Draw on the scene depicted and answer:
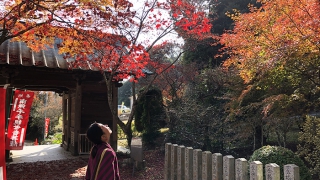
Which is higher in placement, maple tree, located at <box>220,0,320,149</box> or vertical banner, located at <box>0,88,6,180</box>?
maple tree, located at <box>220,0,320,149</box>

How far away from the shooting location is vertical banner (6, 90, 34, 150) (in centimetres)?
598

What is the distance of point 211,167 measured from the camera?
383 cm

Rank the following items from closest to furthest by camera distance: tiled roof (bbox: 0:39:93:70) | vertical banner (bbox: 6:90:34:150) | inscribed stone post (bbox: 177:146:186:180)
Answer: inscribed stone post (bbox: 177:146:186:180) → vertical banner (bbox: 6:90:34:150) → tiled roof (bbox: 0:39:93:70)

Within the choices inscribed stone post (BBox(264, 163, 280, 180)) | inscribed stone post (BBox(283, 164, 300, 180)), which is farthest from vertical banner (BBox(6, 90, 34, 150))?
inscribed stone post (BBox(283, 164, 300, 180))

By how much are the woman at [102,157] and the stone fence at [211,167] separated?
1.41 m

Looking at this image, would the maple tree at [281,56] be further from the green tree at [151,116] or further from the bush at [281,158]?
the green tree at [151,116]

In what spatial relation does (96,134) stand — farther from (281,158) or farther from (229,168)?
(281,158)

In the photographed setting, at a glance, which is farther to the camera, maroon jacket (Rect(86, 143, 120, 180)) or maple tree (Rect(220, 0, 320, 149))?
maple tree (Rect(220, 0, 320, 149))

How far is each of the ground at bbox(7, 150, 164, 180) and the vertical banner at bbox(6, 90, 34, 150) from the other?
1.51 meters

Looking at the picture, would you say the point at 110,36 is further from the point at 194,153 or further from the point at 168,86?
the point at 168,86

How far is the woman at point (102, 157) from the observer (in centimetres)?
300

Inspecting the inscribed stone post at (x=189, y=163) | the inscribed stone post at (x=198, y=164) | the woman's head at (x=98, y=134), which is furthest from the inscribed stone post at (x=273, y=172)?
the woman's head at (x=98, y=134)

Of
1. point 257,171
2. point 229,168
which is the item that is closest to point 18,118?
point 229,168

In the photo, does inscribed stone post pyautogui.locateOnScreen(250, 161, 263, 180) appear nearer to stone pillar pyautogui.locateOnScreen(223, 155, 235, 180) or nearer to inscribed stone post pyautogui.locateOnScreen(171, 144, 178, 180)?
stone pillar pyautogui.locateOnScreen(223, 155, 235, 180)
